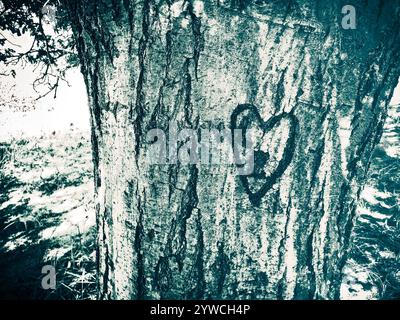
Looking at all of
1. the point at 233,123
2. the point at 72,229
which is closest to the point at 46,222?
the point at 72,229

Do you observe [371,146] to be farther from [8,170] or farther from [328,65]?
[8,170]

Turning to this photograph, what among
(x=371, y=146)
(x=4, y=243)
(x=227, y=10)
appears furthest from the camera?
(x=4, y=243)

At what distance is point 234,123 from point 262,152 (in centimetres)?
12

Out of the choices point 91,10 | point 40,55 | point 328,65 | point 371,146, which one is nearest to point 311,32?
point 328,65

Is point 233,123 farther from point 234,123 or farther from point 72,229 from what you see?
point 72,229

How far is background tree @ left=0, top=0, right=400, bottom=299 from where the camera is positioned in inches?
28.8

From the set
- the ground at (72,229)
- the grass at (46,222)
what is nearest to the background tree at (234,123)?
the ground at (72,229)

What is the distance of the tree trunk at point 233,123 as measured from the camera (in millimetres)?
731

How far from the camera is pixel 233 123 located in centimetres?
76

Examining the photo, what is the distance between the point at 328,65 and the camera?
0.77 m

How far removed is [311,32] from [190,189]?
21.6 inches

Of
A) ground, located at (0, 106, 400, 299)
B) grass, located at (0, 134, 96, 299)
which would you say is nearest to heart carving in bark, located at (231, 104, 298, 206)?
ground, located at (0, 106, 400, 299)

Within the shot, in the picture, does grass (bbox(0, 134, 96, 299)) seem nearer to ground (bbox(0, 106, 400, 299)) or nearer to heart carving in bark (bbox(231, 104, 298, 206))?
ground (bbox(0, 106, 400, 299))

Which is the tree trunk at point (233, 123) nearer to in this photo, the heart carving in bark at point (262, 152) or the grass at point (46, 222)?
the heart carving in bark at point (262, 152)
